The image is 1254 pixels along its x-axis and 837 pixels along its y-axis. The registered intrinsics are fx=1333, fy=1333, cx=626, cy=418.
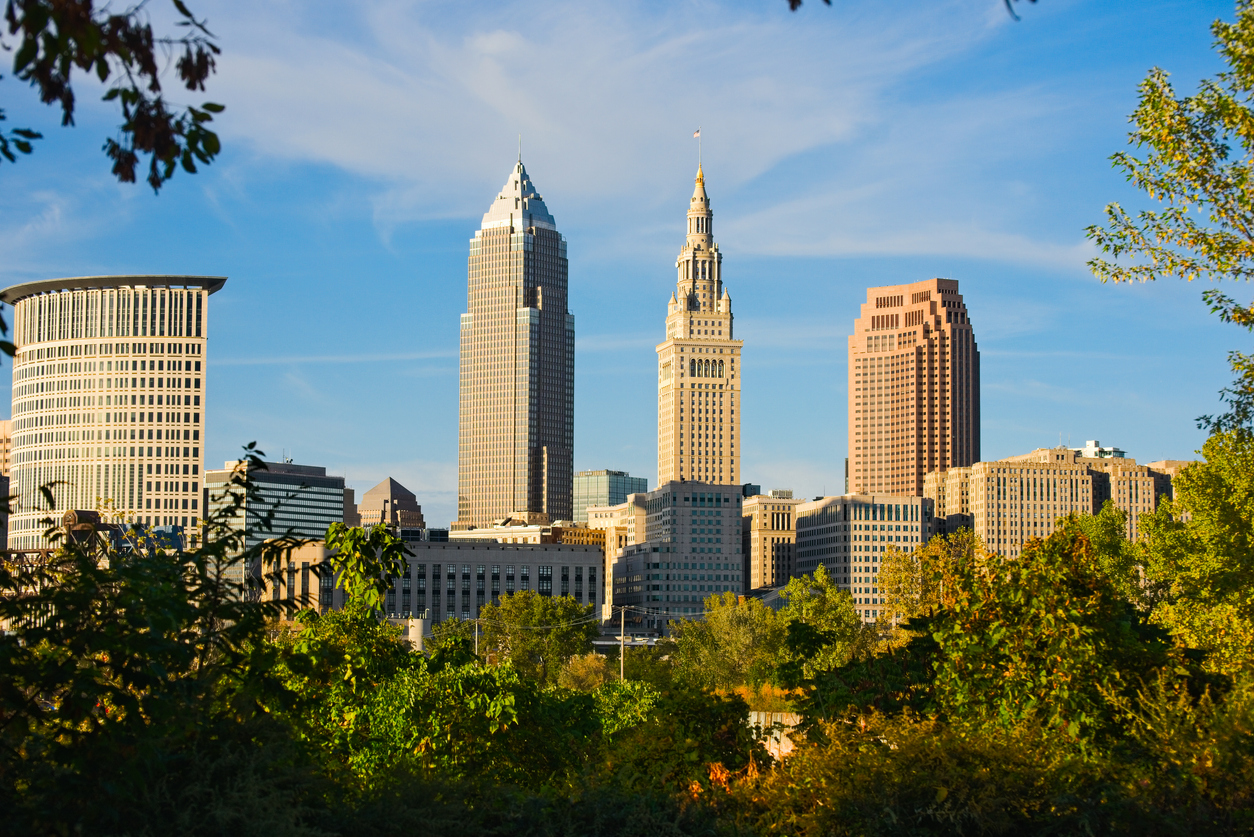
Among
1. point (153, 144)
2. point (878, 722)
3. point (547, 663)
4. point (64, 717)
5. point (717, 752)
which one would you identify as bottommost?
point (547, 663)

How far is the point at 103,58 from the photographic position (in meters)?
9.45

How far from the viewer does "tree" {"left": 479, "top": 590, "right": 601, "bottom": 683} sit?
145 metres

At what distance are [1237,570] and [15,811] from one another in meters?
49.3

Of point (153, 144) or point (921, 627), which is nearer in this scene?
point (153, 144)

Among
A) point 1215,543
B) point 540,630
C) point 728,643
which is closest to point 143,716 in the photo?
point 1215,543

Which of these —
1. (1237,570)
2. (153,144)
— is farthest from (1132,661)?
(1237,570)

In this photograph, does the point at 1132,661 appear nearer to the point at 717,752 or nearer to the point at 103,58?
the point at 717,752

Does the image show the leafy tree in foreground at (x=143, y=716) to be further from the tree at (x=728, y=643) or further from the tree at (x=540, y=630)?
the tree at (x=540, y=630)

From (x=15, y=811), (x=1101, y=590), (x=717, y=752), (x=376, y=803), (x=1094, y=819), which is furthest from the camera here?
(x=717, y=752)

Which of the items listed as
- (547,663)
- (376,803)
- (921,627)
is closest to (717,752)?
(921,627)

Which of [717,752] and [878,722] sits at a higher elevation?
[878,722]

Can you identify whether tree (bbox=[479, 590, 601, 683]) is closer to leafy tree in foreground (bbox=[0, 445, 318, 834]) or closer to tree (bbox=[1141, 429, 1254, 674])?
tree (bbox=[1141, 429, 1254, 674])

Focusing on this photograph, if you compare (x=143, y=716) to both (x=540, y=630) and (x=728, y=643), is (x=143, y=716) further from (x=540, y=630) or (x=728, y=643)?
(x=540, y=630)

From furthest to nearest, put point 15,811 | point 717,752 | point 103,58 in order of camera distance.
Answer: point 717,752, point 15,811, point 103,58
